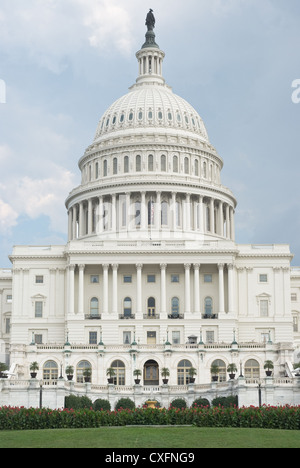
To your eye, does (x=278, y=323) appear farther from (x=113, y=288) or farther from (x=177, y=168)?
(x=177, y=168)

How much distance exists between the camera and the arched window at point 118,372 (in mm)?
85812

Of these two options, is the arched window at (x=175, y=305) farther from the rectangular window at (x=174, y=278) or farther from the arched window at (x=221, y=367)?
the arched window at (x=221, y=367)

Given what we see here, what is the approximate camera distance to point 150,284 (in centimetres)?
10925

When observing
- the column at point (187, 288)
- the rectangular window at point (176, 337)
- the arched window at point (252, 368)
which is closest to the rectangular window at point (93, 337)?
the rectangular window at point (176, 337)

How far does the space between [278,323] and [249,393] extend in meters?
40.5

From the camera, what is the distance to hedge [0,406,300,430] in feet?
164

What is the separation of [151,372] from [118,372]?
11.4 ft

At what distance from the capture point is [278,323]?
4291 inches

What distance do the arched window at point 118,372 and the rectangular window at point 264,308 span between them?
28729mm

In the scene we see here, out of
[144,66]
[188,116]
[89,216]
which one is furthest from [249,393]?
[144,66]

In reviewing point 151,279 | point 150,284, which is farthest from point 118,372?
point 151,279

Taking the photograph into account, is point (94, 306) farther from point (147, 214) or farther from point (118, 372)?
point (118, 372)

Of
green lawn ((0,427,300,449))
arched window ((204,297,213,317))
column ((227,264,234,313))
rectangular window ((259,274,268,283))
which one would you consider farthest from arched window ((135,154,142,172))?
green lawn ((0,427,300,449))
